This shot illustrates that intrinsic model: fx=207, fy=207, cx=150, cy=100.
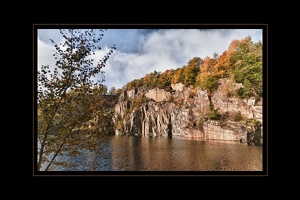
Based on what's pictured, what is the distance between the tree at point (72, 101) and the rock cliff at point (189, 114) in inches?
144

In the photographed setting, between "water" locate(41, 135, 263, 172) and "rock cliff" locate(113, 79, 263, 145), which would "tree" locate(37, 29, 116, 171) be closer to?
"water" locate(41, 135, 263, 172)

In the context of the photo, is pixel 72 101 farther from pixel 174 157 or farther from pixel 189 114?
pixel 189 114

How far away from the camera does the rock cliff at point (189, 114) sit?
275 inches

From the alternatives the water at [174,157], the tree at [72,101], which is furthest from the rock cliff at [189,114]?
the tree at [72,101]

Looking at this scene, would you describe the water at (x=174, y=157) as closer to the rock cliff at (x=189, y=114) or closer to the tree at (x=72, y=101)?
the rock cliff at (x=189, y=114)

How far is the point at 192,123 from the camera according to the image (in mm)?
8453

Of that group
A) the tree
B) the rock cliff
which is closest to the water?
the rock cliff

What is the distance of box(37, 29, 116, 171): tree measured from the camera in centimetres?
254

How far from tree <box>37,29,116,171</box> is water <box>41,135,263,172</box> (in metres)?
2.02
